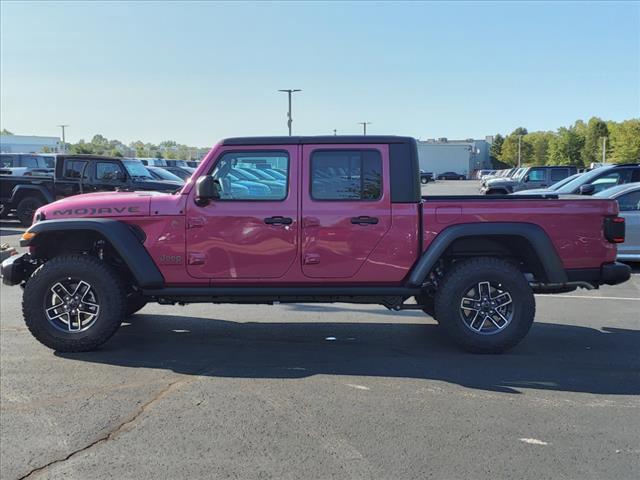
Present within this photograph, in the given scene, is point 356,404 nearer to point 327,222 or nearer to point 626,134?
point 327,222

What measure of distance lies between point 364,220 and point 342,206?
0.81ft

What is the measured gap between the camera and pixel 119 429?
12.9 ft

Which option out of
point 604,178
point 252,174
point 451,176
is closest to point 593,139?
point 451,176

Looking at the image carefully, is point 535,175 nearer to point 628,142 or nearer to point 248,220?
point 248,220

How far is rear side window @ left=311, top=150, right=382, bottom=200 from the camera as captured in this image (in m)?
5.63

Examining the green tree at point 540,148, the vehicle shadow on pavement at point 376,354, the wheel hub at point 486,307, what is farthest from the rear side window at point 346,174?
the green tree at point 540,148

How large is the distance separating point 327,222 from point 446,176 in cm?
8014

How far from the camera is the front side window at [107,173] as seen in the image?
51.6ft

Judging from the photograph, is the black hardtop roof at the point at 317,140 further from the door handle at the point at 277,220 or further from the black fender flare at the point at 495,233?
the black fender flare at the point at 495,233

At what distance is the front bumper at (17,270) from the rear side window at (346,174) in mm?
3003

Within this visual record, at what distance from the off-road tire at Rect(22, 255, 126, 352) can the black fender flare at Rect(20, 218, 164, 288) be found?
311 mm

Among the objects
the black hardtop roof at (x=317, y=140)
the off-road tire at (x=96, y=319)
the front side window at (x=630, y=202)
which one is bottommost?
the off-road tire at (x=96, y=319)

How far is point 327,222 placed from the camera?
5.54 meters

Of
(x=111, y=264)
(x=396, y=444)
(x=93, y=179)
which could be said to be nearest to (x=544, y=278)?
(x=396, y=444)
